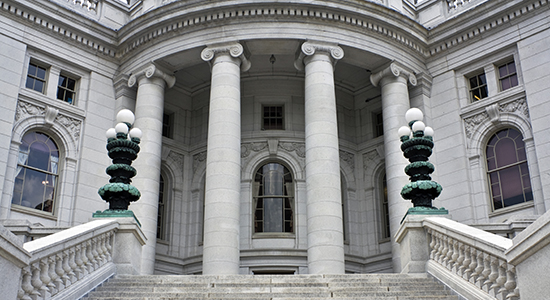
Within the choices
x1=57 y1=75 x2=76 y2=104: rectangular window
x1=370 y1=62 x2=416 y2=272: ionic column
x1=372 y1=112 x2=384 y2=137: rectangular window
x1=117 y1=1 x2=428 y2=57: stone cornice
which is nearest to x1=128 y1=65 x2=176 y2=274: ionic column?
x1=117 y1=1 x2=428 y2=57: stone cornice

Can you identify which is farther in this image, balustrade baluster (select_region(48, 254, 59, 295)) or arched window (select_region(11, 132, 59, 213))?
arched window (select_region(11, 132, 59, 213))

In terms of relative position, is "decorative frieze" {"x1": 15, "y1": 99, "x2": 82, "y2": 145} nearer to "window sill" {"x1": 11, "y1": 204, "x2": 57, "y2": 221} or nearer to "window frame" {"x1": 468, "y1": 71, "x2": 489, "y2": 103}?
"window sill" {"x1": 11, "y1": 204, "x2": 57, "y2": 221}

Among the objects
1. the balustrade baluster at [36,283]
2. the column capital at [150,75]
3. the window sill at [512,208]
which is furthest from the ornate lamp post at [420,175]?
the column capital at [150,75]

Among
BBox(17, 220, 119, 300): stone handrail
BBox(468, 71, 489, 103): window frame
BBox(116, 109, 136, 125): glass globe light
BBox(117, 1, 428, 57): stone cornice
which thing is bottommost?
BBox(17, 220, 119, 300): stone handrail

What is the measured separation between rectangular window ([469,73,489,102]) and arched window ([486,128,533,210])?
1.56 m

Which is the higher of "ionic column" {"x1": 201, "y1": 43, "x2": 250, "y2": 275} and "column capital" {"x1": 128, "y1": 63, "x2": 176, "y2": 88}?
"column capital" {"x1": 128, "y1": 63, "x2": 176, "y2": 88}

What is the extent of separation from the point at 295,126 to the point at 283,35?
197 inches

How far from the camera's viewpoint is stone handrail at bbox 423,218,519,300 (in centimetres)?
870

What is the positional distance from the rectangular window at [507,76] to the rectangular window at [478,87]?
0.58 m

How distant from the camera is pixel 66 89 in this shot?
2247 cm

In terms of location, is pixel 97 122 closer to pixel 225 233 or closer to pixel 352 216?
pixel 225 233

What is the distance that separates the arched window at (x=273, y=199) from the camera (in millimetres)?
23736

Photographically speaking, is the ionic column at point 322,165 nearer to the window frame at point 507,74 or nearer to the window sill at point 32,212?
the window frame at point 507,74

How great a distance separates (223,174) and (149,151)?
3.23 meters
